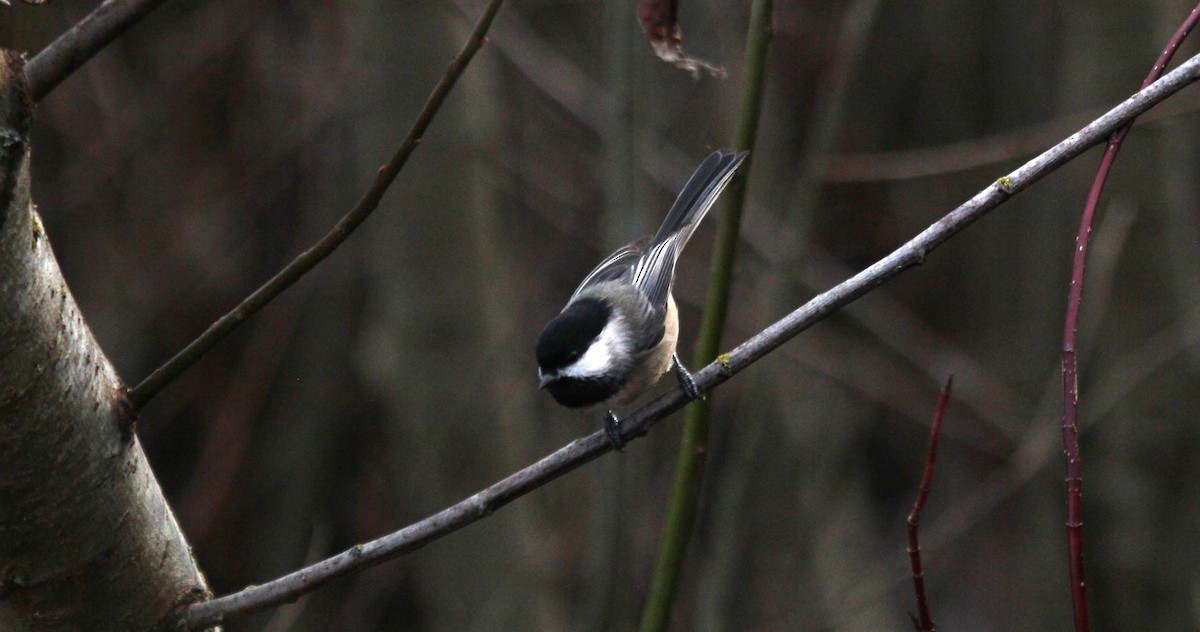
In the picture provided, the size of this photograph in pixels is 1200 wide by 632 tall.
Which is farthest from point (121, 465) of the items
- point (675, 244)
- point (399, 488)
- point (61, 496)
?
point (399, 488)

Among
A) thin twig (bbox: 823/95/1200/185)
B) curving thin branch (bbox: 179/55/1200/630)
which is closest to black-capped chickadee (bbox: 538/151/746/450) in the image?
curving thin branch (bbox: 179/55/1200/630)

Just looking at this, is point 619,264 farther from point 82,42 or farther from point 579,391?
point 82,42

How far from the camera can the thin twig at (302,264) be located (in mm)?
1684

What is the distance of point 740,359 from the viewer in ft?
6.41

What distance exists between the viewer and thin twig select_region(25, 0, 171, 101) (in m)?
1.74

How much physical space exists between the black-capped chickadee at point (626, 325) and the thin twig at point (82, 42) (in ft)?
3.54

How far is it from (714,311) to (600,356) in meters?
0.52

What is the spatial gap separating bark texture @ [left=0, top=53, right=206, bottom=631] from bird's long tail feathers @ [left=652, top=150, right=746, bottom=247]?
1881 millimetres

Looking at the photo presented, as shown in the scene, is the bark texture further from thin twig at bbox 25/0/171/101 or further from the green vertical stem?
the green vertical stem

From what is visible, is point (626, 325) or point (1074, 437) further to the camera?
point (626, 325)

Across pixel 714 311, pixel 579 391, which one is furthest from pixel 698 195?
pixel 714 311

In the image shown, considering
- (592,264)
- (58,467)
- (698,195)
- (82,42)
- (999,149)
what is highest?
(82,42)

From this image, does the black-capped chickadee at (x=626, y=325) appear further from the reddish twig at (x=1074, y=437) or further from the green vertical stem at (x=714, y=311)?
the reddish twig at (x=1074, y=437)

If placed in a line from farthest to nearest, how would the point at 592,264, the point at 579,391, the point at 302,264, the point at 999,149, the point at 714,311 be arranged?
the point at 592,264 < the point at 999,149 < the point at 579,391 < the point at 714,311 < the point at 302,264
